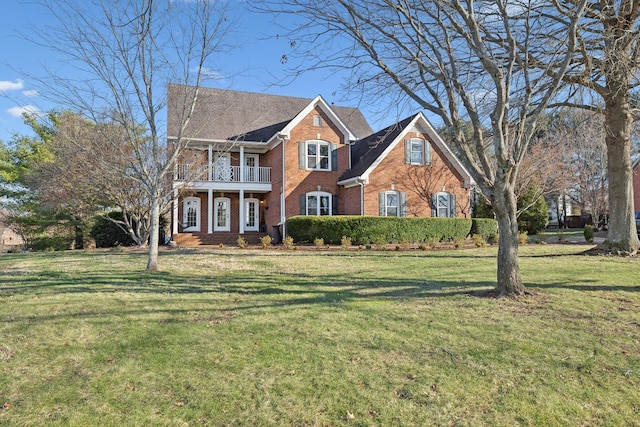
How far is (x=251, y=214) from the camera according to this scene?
79.6ft

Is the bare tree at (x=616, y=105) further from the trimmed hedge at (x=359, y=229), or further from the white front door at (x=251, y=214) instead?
the white front door at (x=251, y=214)

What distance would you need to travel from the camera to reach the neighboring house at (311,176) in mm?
20906

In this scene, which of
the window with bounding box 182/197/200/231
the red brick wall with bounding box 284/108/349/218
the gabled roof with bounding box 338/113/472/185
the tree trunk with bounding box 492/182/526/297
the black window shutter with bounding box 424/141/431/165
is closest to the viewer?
the tree trunk with bounding box 492/182/526/297

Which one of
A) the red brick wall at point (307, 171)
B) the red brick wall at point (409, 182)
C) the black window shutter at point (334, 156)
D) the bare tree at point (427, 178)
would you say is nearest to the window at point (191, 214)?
the red brick wall at point (307, 171)

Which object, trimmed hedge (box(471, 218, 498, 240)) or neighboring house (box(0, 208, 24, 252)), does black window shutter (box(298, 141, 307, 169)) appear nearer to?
trimmed hedge (box(471, 218, 498, 240))

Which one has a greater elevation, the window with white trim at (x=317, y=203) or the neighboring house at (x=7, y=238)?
the window with white trim at (x=317, y=203)

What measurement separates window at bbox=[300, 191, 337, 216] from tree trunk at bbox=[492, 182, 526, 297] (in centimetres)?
1494

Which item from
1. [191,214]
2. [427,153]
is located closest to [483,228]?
[427,153]

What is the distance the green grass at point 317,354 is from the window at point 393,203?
515 inches

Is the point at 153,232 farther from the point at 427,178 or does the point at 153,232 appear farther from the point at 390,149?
the point at 427,178

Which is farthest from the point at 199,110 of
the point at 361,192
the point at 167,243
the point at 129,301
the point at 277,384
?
the point at 277,384

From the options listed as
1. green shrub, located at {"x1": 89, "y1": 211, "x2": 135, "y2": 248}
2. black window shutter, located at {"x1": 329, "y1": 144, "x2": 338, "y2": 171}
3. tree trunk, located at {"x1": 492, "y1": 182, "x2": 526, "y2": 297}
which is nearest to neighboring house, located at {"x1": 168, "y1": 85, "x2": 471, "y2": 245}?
black window shutter, located at {"x1": 329, "y1": 144, "x2": 338, "y2": 171}

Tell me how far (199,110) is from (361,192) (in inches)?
376

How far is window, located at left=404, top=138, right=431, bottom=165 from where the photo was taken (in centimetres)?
2158
